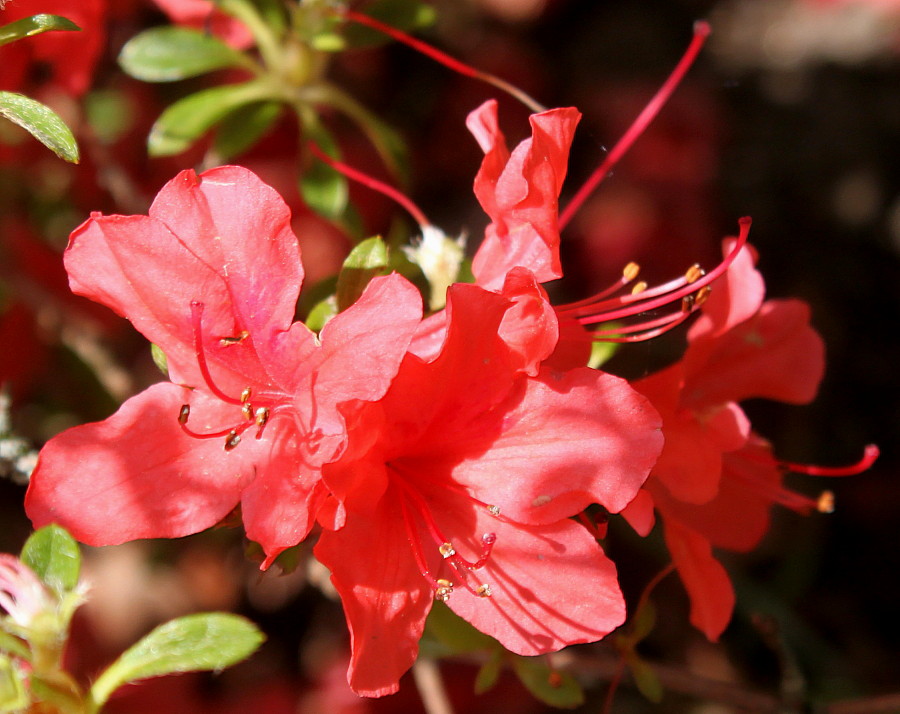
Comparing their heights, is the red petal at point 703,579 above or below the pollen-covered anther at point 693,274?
below

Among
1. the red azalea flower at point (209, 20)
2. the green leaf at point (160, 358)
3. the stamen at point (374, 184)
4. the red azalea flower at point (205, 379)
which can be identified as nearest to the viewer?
the red azalea flower at point (205, 379)

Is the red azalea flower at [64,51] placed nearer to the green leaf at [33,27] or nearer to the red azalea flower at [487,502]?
the green leaf at [33,27]

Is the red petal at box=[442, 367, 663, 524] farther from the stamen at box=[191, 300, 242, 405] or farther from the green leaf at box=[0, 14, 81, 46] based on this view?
the green leaf at box=[0, 14, 81, 46]

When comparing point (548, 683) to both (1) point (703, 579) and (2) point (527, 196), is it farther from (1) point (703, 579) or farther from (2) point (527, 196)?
(2) point (527, 196)

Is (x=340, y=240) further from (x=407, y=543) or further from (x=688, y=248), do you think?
(x=407, y=543)

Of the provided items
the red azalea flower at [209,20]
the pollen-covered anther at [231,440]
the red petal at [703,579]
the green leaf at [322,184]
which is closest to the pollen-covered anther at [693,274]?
the red petal at [703,579]

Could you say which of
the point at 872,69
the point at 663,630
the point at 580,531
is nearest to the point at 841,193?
the point at 872,69
